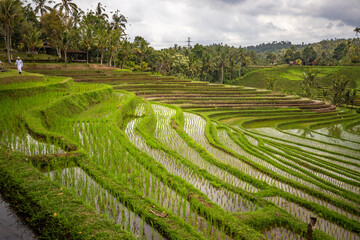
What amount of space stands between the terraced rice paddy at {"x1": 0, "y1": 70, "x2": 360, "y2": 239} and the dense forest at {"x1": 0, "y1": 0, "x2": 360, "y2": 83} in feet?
53.6

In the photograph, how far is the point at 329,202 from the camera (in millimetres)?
5004

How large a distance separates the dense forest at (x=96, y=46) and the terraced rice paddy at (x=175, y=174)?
53.6 feet

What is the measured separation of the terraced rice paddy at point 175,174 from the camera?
3289 millimetres

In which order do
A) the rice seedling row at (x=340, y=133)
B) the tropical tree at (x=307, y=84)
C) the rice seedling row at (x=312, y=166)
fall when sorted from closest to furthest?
A: the rice seedling row at (x=312, y=166), the rice seedling row at (x=340, y=133), the tropical tree at (x=307, y=84)

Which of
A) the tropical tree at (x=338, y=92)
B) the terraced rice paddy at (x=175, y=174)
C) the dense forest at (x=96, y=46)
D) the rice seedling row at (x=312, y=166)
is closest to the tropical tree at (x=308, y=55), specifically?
the dense forest at (x=96, y=46)

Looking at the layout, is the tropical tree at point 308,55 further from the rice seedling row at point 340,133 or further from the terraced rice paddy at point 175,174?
the terraced rice paddy at point 175,174

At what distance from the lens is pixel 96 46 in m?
30.0

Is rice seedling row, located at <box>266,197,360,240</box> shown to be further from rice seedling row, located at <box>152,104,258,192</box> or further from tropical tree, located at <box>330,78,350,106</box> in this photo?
tropical tree, located at <box>330,78,350,106</box>

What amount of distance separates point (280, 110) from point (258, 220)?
59.7 feet

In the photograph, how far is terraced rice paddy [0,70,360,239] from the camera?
329cm

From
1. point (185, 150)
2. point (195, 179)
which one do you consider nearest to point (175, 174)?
point (195, 179)

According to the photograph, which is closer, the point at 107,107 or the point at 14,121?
the point at 14,121

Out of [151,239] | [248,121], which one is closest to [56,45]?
[248,121]

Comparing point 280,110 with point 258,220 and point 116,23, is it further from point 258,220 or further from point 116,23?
point 116,23
